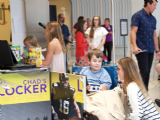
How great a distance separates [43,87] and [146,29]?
2.02m

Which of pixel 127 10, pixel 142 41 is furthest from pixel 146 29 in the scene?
pixel 127 10

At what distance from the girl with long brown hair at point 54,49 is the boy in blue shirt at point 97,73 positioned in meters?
0.30

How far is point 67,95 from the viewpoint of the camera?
142cm

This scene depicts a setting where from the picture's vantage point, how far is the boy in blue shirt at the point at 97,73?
8.19ft

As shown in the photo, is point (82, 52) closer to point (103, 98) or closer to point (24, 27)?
point (24, 27)

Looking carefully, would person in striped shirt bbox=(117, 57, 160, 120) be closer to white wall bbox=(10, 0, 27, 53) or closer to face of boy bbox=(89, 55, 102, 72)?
face of boy bbox=(89, 55, 102, 72)

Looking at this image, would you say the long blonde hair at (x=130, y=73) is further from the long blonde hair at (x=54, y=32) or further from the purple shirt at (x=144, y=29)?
the purple shirt at (x=144, y=29)

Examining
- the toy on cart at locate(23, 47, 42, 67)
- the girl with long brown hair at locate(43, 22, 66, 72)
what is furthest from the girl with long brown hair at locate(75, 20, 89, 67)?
the toy on cart at locate(23, 47, 42, 67)

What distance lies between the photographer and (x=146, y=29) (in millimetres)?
3029

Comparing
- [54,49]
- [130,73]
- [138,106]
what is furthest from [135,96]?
[54,49]

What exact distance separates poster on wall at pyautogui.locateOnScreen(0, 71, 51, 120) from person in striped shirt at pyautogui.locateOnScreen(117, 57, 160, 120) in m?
0.71

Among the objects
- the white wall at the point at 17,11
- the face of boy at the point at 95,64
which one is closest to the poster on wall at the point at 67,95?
the face of boy at the point at 95,64

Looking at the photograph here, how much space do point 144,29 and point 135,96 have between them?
1483 mm

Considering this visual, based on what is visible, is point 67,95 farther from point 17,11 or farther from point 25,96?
point 17,11
